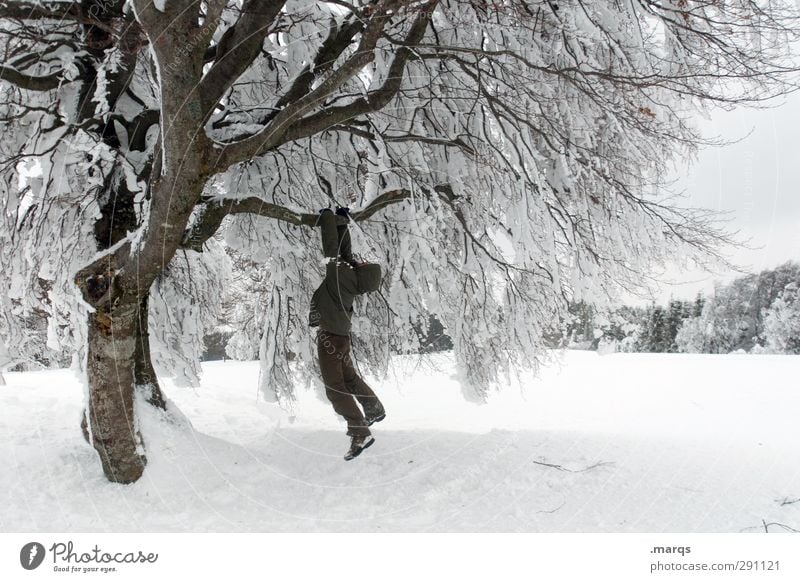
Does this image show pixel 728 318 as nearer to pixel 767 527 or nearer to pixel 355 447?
pixel 767 527

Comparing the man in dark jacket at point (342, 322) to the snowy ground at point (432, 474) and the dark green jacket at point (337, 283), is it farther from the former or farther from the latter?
the snowy ground at point (432, 474)

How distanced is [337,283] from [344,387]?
0.69 meters

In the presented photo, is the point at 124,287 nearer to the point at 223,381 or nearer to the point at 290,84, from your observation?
the point at 290,84

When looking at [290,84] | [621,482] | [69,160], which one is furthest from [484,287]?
[69,160]

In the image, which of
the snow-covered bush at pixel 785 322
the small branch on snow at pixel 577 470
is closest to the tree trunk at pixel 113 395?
the small branch on snow at pixel 577 470

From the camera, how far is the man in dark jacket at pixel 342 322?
335 centimetres

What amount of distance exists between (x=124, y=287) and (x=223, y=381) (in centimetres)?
580

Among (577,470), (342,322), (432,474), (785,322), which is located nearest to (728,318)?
(785,322)

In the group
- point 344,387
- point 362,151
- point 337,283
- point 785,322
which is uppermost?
point 362,151

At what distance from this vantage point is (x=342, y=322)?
3473mm

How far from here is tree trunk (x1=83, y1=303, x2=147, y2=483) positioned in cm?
305

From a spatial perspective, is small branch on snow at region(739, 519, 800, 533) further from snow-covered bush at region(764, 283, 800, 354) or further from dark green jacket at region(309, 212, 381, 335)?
dark green jacket at region(309, 212, 381, 335)

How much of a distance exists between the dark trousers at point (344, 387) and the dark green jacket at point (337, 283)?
10 centimetres

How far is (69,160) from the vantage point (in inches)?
141
